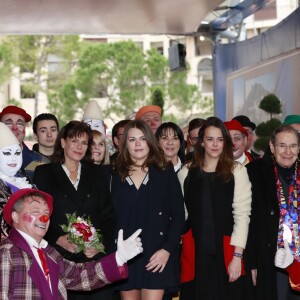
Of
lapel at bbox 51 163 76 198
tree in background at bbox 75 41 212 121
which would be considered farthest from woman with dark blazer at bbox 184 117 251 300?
tree in background at bbox 75 41 212 121

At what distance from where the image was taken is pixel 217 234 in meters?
4.84

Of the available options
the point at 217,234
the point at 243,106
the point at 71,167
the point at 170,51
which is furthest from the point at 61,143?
the point at 170,51

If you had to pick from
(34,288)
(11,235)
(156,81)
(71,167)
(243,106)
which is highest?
(156,81)

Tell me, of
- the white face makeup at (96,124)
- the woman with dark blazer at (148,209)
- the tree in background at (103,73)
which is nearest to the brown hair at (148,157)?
the woman with dark blazer at (148,209)

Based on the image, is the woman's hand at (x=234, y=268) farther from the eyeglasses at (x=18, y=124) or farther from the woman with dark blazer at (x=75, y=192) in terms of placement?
the eyeglasses at (x=18, y=124)

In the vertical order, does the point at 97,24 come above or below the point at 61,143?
above

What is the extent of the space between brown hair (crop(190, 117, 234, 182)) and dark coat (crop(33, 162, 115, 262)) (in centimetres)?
72

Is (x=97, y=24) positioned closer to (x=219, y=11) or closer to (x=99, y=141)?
(x=219, y=11)

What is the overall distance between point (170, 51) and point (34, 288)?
1146cm

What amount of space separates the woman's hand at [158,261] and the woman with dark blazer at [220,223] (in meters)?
0.30

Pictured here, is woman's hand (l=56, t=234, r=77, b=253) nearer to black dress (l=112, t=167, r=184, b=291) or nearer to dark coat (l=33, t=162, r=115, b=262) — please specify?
dark coat (l=33, t=162, r=115, b=262)

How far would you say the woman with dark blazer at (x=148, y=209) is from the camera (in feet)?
15.4

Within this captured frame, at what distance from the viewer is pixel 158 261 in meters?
4.67

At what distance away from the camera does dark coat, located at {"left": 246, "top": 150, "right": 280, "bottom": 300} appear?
4840 millimetres
